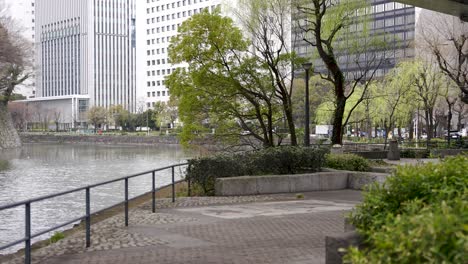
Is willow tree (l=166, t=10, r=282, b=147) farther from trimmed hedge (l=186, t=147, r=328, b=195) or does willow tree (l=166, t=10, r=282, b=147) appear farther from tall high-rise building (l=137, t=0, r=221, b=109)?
tall high-rise building (l=137, t=0, r=221, b=109)

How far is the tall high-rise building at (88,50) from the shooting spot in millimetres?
178000

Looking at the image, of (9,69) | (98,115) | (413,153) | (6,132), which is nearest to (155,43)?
(98,115)

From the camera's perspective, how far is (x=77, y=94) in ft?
593

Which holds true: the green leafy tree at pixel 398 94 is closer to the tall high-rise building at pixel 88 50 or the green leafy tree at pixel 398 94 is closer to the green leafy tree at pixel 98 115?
the green leafy tree at pixel 98 115

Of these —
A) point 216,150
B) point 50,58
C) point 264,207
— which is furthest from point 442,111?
point 50,58

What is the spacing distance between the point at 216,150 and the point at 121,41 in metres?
170

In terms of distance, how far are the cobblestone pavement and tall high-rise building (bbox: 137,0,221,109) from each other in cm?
13625

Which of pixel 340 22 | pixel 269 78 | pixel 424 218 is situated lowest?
pixel 424 218

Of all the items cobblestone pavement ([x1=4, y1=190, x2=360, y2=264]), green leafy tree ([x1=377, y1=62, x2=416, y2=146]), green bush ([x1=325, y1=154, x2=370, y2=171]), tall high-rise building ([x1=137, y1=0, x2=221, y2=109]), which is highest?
tall high-rise building ([x1=137, y1=0, x2=221, y2=109])

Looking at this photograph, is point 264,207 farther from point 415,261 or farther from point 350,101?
point 350,101

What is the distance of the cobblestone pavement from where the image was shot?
7.96m

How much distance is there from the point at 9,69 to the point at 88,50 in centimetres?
11552

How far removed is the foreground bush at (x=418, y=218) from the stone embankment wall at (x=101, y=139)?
88843 millimetres

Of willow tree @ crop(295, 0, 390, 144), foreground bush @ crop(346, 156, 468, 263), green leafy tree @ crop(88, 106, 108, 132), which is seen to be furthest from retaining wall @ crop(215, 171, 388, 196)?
green leafy tree @ crop(88, 106, 108, 132)
